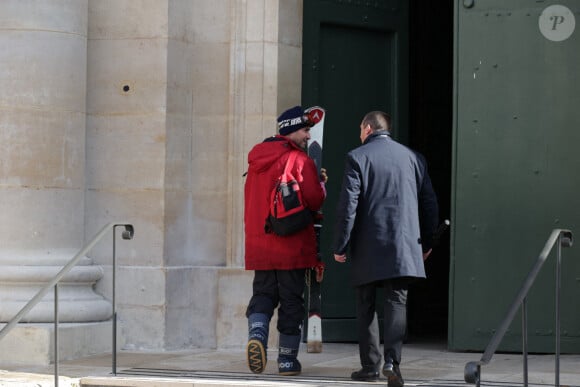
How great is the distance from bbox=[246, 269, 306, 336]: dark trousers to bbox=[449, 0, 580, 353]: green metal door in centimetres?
180

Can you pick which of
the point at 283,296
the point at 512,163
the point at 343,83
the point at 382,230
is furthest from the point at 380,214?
the point at 343,83

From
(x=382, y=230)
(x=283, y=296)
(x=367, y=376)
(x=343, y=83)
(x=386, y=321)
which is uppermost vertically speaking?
(x=343, y=83)

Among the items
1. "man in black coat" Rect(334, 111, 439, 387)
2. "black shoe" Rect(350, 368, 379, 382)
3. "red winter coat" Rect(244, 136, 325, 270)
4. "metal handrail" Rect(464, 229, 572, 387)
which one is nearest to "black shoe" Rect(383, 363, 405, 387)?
"man in black coat" Rect(334, 111, 439, 387)

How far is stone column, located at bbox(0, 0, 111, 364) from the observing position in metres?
9.89

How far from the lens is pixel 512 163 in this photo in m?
9.82

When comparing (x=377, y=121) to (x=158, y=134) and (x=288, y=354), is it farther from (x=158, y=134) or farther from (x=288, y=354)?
(x=158, y=134)

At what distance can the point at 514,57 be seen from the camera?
32.3 ft

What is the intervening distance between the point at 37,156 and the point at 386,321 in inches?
127

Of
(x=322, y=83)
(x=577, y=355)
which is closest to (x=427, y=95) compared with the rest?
(x=322, y=83)

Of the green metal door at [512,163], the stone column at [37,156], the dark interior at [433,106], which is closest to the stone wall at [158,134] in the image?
the stone column at [37,156]

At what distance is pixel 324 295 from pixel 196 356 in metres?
1.30

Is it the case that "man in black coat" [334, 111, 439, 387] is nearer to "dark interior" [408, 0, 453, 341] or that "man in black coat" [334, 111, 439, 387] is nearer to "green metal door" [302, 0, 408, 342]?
"green metal door" [302, 0, 408, 342]

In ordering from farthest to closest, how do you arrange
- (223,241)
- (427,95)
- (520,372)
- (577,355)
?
(427,95), (223,241), (577,355), (520,372)

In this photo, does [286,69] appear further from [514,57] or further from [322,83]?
[514,57]
